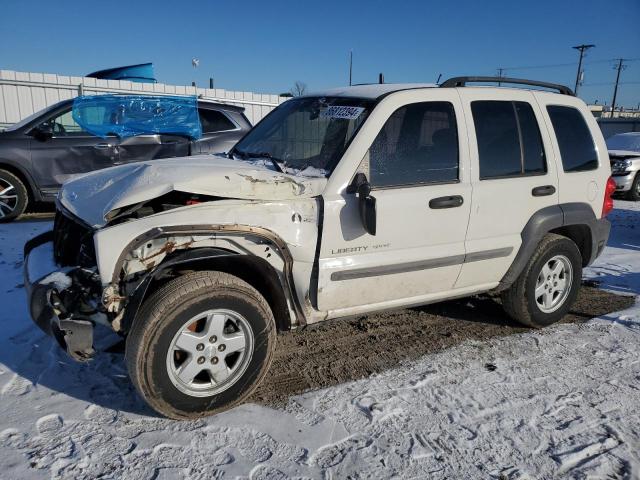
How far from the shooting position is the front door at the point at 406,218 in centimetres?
306

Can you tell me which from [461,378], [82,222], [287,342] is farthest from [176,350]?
[461,378]

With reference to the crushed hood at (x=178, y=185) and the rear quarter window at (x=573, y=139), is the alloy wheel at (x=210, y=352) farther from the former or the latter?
the rear quarter window at (x=573, y=139)

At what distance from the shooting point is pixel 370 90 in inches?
140

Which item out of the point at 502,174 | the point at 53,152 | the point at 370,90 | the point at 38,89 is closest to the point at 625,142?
the point at 502,174

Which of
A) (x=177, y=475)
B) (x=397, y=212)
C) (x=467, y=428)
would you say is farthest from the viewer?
(x=397, y=212)

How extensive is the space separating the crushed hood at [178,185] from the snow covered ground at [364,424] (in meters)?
1.11

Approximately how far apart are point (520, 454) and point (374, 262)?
134 cm

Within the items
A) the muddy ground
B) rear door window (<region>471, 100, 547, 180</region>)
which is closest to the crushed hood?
the muddy ground

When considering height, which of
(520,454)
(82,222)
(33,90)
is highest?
(33,90)

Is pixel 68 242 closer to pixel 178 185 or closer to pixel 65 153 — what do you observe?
pixel 178 185

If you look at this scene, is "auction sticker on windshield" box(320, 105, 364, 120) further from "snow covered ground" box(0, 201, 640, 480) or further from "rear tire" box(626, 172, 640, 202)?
"rear tire" box(626, 172, 640, 202)

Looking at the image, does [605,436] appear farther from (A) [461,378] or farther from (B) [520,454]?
(A) [461,378]

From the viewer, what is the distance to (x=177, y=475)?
7.75 feet

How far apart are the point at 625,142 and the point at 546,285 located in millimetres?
11435
